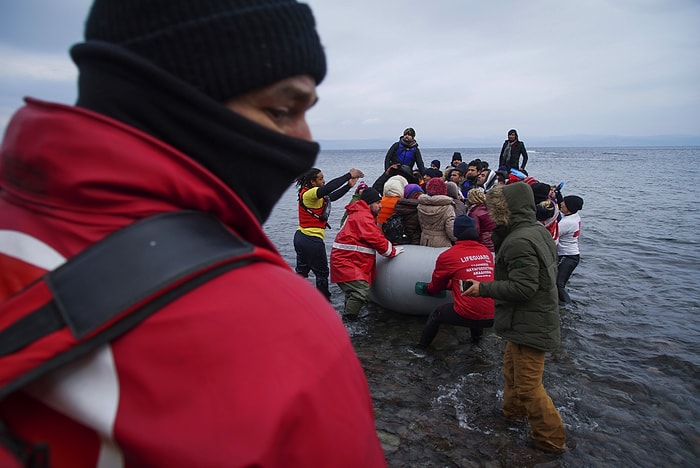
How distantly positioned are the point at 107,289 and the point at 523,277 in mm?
3785

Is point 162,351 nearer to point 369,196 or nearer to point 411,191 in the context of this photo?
point 369,196

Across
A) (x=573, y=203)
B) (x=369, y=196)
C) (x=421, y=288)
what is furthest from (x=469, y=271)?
(x=573, y=203)

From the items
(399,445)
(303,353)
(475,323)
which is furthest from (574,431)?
(303,353)

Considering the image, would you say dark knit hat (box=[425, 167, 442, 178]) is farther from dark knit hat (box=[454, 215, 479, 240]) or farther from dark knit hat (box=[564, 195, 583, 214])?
dark knit hat (box=[454, 215, 479, 240])

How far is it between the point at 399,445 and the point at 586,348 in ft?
13.0

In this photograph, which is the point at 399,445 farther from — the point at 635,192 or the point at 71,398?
the point at 635,192

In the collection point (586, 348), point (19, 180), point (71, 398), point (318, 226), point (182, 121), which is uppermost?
point (182, 121)

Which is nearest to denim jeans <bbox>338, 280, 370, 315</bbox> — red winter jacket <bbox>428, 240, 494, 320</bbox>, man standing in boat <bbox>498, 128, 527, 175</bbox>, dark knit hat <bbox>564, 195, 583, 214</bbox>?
red winter jacket <bbox>428, 240, 494, 320</bbox>

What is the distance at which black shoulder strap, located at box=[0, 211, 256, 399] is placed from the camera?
59cm

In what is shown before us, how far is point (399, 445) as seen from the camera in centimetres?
418

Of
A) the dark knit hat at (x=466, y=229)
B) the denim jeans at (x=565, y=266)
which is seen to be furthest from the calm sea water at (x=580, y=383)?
the dark knit hat at (x=466, y=229)

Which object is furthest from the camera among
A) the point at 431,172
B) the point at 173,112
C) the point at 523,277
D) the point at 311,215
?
the point at 431,172

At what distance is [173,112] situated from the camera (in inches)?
32.6

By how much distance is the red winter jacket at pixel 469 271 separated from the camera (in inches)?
213
